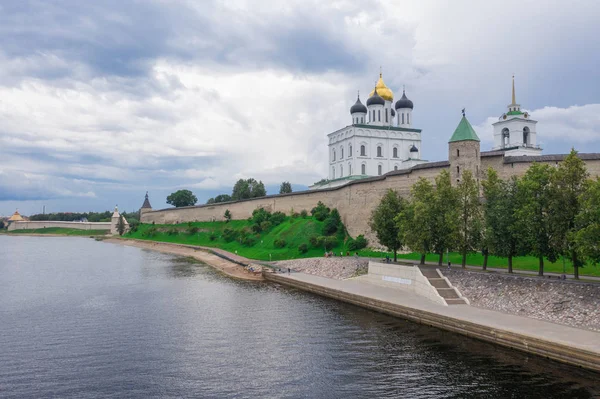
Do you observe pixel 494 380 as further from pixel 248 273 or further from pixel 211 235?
pixel 211 235

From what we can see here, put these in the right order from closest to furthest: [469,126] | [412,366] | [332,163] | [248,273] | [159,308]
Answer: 1. [412,366]
2. [159,308]
3. [469,126]
4. [248,273]
5. [332,163]

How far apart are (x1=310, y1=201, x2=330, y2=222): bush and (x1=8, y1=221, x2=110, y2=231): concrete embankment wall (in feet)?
254

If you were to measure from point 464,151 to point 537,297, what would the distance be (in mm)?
13542

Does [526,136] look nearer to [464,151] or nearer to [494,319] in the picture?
[464,151]

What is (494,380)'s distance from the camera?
12.9 metres

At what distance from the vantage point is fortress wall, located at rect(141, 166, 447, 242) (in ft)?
117

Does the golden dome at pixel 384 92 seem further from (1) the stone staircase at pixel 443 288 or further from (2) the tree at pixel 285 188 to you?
(1) the stone staircase at pixel 443 288

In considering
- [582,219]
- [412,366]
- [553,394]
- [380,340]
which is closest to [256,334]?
[380,340]

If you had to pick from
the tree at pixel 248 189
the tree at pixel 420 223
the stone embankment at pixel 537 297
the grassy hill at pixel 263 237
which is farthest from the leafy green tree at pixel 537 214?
the tree at pixel 248 189

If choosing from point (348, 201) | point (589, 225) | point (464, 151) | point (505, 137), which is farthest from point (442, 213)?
point (505, 137)

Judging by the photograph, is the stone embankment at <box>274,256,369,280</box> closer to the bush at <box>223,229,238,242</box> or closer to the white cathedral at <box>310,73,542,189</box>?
the bush at <box>223,229,238,242</box>

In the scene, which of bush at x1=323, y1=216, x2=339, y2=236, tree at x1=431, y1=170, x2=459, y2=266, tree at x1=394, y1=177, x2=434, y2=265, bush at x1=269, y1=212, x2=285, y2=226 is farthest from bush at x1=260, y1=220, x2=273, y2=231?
tree at x1=431, y1=170, x2=459, y2=266

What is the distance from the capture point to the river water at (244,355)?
1232 cm

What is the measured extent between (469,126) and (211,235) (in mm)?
39100
